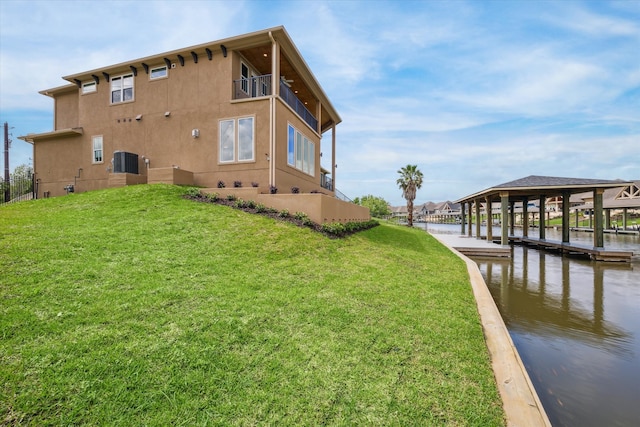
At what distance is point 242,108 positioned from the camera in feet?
40.9

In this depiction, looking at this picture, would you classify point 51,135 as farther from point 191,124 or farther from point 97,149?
point 191,124

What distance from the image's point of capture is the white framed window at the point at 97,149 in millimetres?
14834

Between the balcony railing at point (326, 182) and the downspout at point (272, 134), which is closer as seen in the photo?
the downspout at point (272, 134)

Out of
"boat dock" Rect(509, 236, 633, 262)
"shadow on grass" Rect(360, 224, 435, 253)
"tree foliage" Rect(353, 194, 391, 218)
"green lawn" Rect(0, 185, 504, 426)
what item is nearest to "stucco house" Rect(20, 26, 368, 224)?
"shadow on grass" Rect(360, 224, 435, 253)

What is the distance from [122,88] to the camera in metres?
14.7

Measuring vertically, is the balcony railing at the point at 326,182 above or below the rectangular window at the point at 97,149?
below

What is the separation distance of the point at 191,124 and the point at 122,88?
16.8ft

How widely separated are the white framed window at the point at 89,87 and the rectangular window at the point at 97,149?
272 centimetres

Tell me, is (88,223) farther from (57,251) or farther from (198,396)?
(198,396)

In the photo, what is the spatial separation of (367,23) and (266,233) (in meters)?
9.91

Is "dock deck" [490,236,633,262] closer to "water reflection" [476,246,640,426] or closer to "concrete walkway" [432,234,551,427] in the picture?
"water reflection" [476,246,640,426]

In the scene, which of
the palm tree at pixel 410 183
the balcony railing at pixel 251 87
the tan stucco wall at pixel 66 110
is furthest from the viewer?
the palm tree at pixel 410 183

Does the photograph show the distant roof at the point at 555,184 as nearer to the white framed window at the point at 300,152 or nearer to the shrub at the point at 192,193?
the white framed window at the point at 300,152

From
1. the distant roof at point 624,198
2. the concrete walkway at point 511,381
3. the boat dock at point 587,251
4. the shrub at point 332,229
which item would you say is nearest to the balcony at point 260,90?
the shrub at point 332,229
